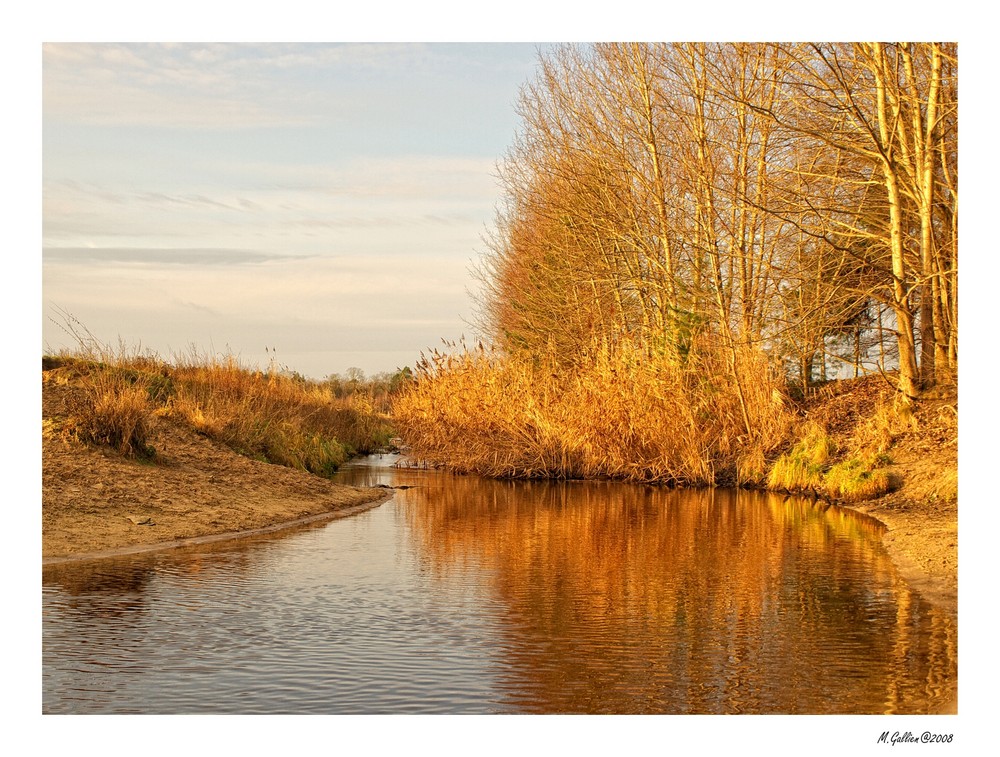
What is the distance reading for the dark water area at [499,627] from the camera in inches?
250

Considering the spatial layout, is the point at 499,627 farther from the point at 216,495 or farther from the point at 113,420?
the point at 113,420

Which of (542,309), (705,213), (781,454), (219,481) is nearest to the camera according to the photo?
(219,481)

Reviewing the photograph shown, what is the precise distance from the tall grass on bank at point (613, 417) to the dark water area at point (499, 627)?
25.0 feet

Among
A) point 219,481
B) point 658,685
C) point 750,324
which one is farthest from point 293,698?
point 750,324

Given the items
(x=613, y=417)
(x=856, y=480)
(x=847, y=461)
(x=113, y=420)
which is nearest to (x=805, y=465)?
(x=847, y=461)

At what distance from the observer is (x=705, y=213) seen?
73.4 ft

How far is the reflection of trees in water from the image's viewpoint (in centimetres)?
648

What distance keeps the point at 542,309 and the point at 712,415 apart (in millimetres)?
8398

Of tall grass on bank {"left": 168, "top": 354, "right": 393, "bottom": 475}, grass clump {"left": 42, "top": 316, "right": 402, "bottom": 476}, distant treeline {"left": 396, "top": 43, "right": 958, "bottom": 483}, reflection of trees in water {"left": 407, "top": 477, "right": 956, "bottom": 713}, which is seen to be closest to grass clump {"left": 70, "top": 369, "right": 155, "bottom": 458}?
grass clump {"left": 42, "top": 316, "right": 402, "bottom": 476}

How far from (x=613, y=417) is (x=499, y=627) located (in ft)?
46.3

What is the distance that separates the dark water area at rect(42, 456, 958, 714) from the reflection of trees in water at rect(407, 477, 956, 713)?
2 centimetres

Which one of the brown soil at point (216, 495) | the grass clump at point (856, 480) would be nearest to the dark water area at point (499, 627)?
the brown soil at point (216, 495)
